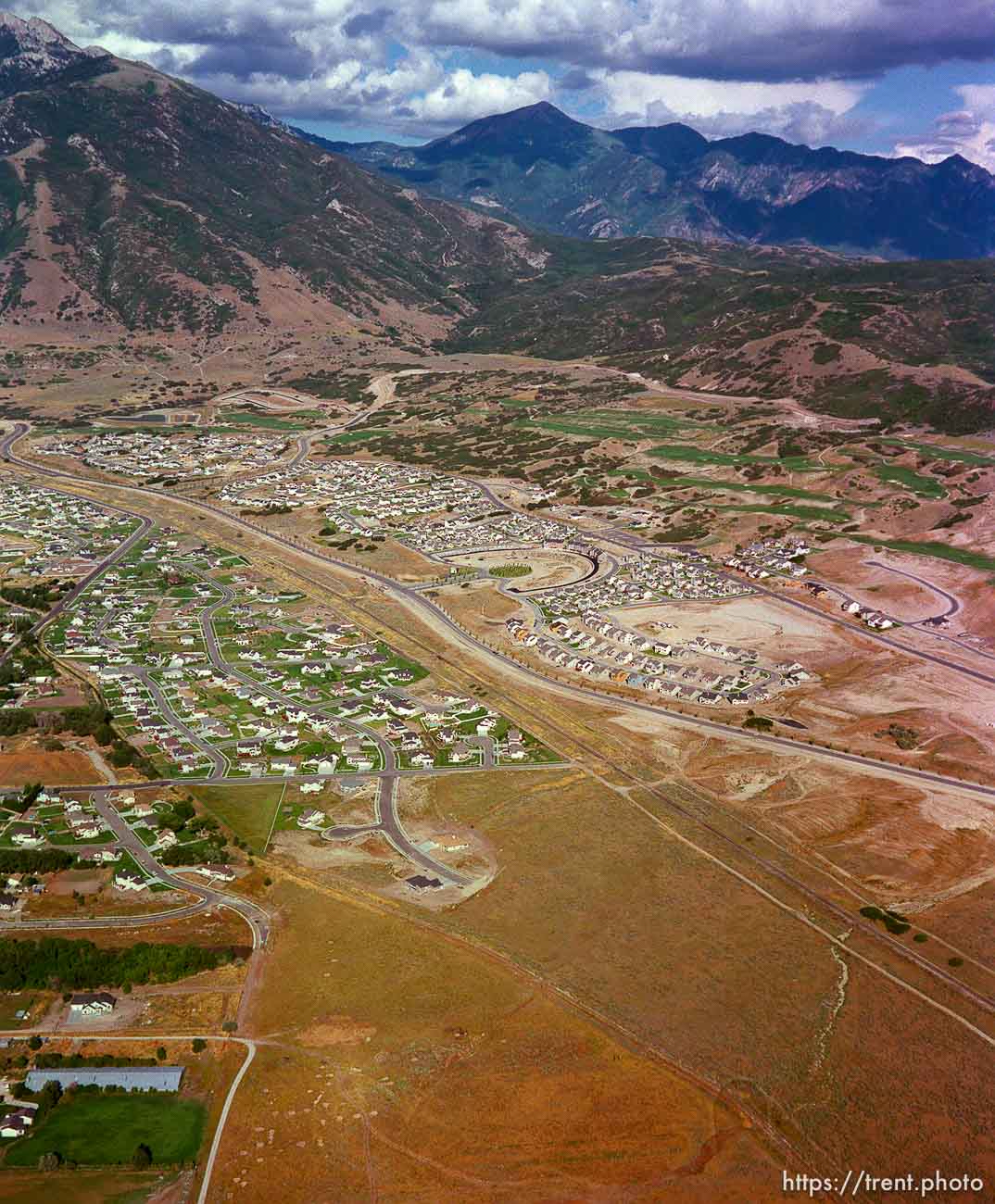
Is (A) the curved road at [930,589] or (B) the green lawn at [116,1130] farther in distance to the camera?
(A) the curved road at [930,589]

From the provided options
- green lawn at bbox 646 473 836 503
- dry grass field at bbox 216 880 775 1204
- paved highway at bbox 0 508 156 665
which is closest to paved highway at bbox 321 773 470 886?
dry grass field at bbox 216 880 775 1204

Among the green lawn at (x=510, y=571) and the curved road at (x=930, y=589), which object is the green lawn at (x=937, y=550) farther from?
the green lawn at (x=510, y=571)

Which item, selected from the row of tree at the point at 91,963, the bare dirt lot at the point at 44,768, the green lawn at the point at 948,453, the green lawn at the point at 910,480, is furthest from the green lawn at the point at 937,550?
the row of tree at the point at 91,963

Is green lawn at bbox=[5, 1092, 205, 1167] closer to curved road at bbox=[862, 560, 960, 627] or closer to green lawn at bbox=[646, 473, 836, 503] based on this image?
curved road at bbox=[862, 560, 960, 627]

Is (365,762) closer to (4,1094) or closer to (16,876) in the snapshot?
(16,876)

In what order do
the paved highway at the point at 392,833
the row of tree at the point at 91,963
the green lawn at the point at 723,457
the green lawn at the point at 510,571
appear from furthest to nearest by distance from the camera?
the green lawn at the point at 723,457 < the green lawn at the point at 510,571 < the paved highway at the point at 392,833 < the row of tree at the point at 91,963

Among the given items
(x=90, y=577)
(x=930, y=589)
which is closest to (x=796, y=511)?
(x=930, y=589)
